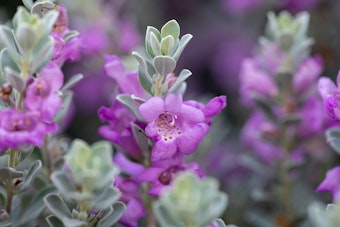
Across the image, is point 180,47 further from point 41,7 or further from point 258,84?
point 258,84

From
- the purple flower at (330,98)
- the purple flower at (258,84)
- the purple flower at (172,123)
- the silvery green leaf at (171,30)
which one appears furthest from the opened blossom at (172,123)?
the purple flower at (258,84)

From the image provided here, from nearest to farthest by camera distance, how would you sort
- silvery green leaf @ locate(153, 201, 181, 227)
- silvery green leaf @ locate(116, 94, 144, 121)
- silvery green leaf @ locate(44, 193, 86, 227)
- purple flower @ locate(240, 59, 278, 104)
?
silvery green leaf @ locate(153, 201, 181, 227) < silvery green leaf @ locate(44, 193, 86, 227) < silvery green leaf @ locate(116, 94, 144, 121) < purple flower @ locate(240, 59, 278, 104)

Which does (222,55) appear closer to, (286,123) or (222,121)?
(222,121)

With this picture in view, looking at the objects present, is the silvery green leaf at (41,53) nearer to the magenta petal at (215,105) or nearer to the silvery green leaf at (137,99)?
the silvery green leaf at (137,99)

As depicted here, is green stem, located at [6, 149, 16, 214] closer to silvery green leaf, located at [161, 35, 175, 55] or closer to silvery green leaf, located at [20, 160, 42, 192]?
silvery green leaf, located at [20, 160, 42, 192]

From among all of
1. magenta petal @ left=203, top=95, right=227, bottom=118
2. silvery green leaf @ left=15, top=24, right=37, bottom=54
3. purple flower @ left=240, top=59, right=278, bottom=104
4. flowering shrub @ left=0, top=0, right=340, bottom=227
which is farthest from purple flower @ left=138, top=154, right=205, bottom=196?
purple flower @ left=240, top=59, right=278, bottom=104

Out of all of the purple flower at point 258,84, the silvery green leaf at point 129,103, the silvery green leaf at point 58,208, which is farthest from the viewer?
the purple flower at point 258,84

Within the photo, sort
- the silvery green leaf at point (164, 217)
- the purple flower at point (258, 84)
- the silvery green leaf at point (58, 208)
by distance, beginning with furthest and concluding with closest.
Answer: the purple flower at point (258, 84) < the silvery green leaf at point (58, 208) < the silvery green leaf at point (164, 217)
